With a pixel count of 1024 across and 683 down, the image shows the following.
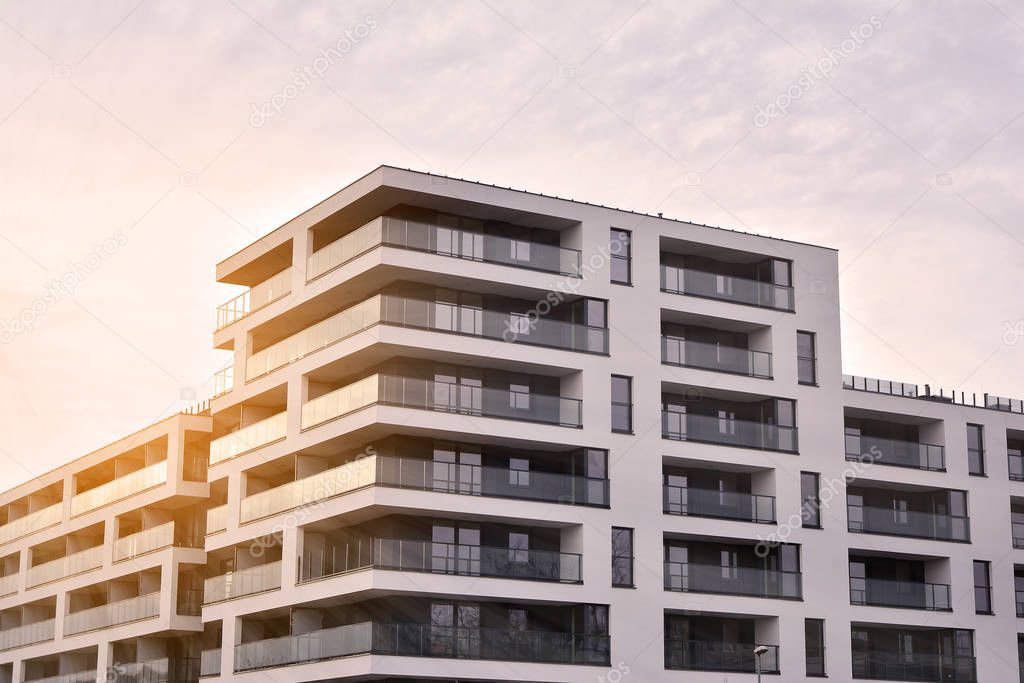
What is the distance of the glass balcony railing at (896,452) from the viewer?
65375 mm

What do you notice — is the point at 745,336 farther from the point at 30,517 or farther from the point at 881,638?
the point at 30,517

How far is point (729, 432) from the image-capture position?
61.4 metres

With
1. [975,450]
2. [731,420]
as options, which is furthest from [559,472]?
[975,450]

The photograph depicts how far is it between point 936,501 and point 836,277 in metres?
10.9

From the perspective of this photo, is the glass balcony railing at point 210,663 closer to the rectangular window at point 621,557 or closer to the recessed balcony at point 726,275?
the rectangular window at point 621,557

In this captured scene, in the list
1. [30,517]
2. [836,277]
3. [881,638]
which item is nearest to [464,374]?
[836,277]

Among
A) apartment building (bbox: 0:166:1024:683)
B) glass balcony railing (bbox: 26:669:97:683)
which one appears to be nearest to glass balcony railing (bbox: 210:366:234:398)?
apartment building (bbox: 0:166:1024:683)

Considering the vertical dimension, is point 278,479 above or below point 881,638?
above

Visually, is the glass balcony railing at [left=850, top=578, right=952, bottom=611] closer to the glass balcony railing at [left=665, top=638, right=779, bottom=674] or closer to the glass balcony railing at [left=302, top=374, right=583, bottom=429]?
the glass balcony railing at [left=665, top=638, right=779, bottom=674]

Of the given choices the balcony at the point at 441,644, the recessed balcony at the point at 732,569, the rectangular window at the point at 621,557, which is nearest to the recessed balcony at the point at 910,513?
the recessed balcony at the point at 732,569

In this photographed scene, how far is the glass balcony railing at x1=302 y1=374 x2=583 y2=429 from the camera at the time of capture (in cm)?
5525

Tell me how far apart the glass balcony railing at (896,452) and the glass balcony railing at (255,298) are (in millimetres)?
23639

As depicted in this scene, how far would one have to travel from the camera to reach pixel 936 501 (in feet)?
222

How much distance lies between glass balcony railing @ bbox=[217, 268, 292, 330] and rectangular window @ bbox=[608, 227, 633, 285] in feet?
41.3
